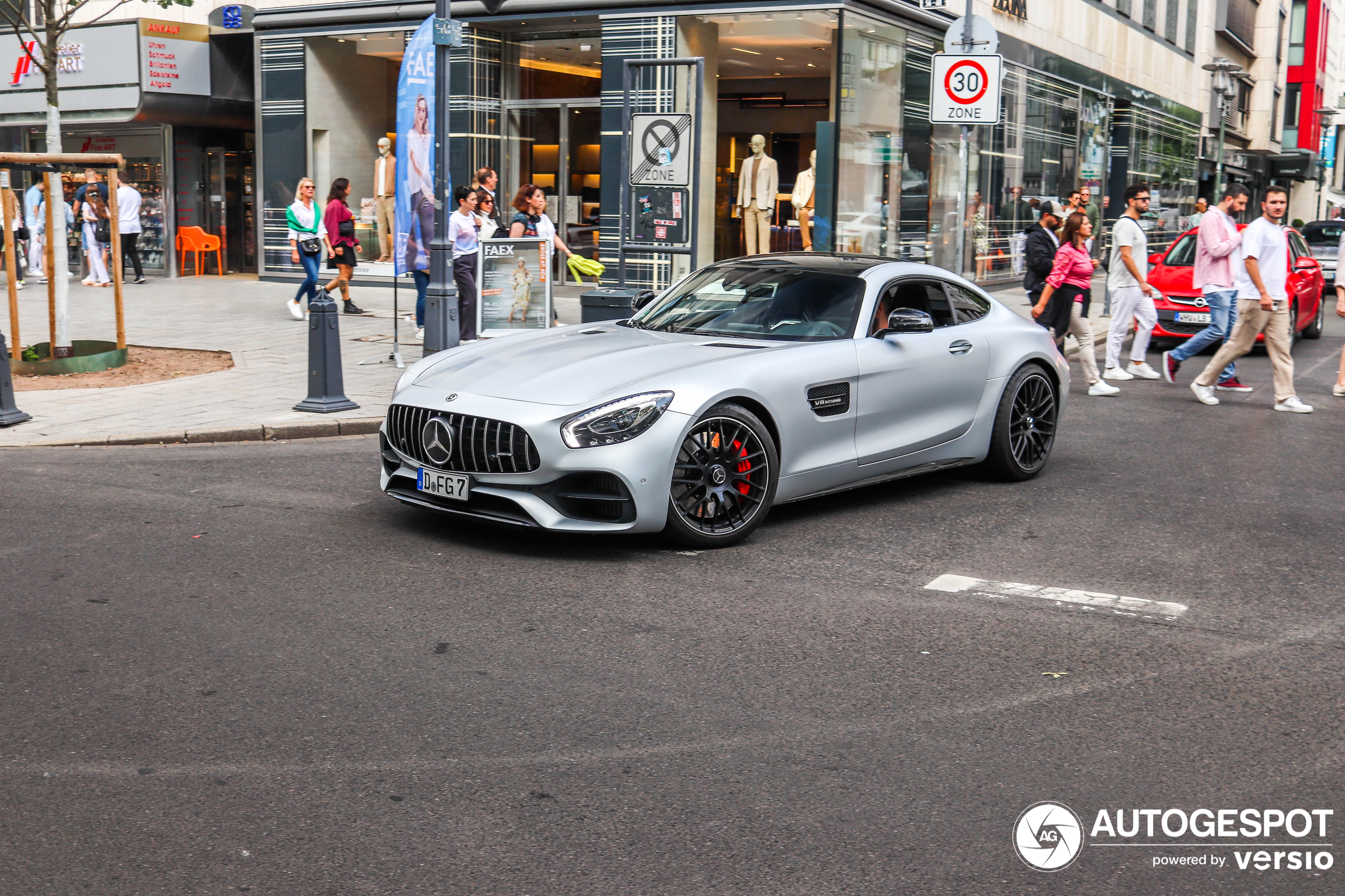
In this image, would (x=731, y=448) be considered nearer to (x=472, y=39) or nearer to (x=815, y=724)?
(x=815, y=724)

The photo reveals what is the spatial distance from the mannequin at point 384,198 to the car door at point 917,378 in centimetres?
1708

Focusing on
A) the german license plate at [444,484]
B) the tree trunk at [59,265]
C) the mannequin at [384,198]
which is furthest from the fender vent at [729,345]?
the mannequin at [384,198]

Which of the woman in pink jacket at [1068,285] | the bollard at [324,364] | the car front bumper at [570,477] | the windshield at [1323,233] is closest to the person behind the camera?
the car front bumper at [570,477]

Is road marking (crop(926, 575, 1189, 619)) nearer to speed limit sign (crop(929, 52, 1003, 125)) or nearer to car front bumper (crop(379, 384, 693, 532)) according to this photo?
car front bumper (crop(379, 384, 693, 532))

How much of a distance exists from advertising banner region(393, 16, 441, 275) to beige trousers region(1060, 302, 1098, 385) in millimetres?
6041

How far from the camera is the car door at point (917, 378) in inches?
284

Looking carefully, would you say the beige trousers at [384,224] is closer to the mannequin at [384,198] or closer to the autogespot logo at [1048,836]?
the mannequin at [384,198]

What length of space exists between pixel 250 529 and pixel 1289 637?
474 centimetres

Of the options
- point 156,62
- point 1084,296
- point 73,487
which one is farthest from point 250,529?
point 156,62

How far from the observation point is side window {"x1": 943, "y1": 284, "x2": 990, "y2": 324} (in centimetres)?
803

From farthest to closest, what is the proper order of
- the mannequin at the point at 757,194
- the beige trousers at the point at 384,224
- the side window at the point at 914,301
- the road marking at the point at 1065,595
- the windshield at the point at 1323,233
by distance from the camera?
the windshield at the point at 1323,233 → the beige trousers at the point at 384,224 → the mannequin at the point at 757,194 → the side window at the point at 914,301 → the road marking at the point at 1065,595

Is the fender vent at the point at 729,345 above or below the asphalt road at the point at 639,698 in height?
above

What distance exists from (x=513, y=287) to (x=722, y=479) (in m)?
7.86

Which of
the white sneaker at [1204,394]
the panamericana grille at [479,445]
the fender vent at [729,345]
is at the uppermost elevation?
the fender vent at [729,345]
